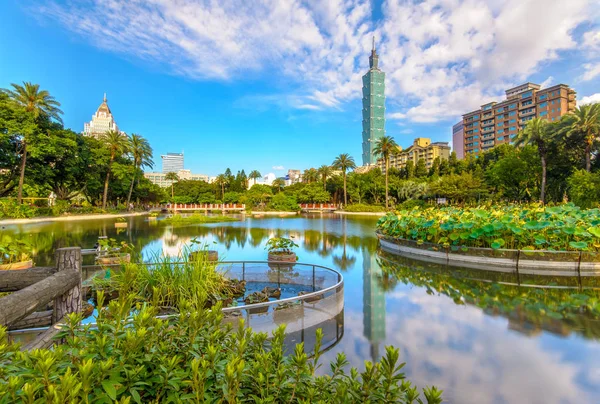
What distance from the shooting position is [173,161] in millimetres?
193750

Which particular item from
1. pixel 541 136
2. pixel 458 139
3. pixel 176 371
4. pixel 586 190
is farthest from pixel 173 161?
pixel 176 371

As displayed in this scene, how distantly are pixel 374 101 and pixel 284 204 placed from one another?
147384mm

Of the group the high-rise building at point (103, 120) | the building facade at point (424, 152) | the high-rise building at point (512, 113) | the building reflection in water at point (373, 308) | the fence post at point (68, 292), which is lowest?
the building reflection in water at point (373, 308)

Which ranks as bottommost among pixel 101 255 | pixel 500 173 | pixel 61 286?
pixel 101 255

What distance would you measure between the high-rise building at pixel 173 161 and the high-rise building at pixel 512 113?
162 meters

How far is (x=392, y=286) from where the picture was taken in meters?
7.32

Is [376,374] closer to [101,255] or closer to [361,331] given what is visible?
[361,331]

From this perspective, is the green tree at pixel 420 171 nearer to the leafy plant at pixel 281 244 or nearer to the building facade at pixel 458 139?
the building facade at pixel 458 139

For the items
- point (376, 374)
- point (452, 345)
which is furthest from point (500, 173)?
point (376, 374)

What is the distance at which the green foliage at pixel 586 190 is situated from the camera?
1897 cm

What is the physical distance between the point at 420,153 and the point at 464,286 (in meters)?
94.1

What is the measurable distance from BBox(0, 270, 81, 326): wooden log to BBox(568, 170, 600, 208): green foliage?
2474 centimetres

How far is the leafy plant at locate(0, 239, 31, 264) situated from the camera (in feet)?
23.3

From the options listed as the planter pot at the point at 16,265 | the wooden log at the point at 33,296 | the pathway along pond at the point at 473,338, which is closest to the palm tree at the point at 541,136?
the pathway along pond at the point at 473,338
